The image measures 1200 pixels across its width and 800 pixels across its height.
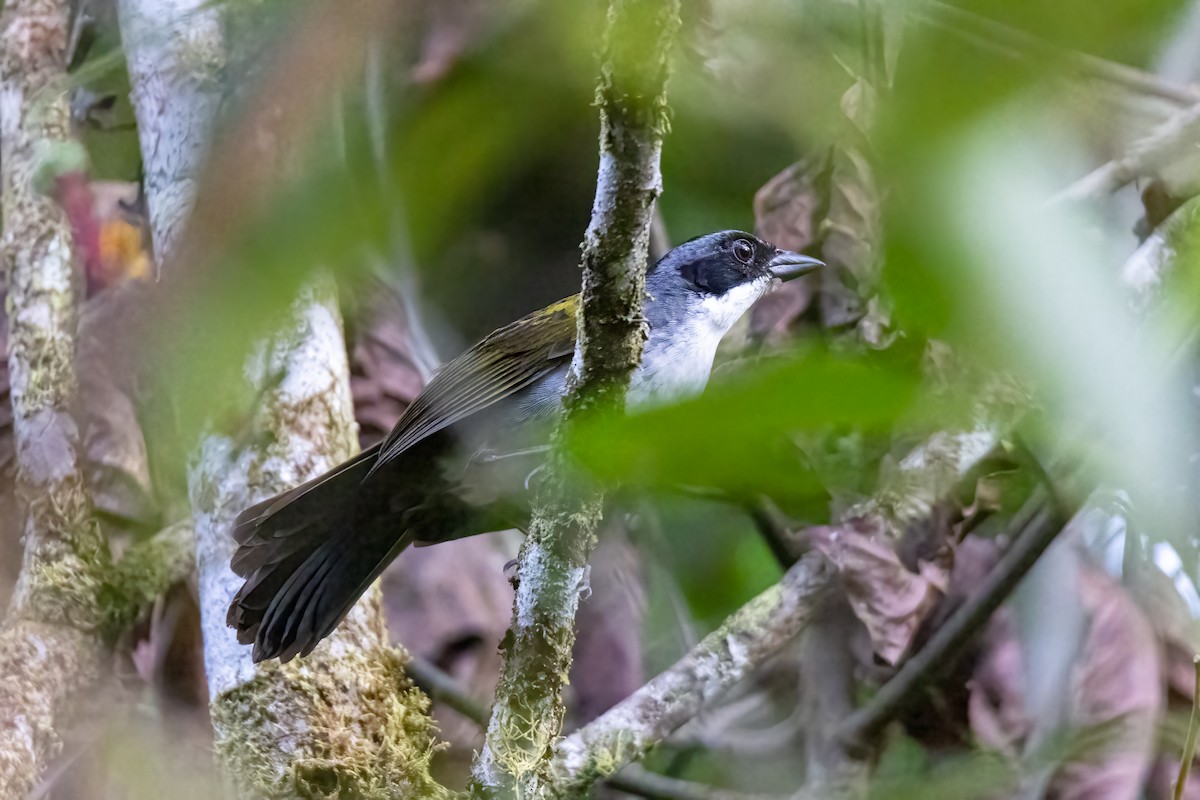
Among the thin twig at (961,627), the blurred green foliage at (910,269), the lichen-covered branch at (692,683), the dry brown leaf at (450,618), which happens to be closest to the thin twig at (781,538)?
the lichen-covered branch at (692,683)

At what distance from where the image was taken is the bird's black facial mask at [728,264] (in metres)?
3.62

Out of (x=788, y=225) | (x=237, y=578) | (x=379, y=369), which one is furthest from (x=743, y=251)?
(x=237, y=578)

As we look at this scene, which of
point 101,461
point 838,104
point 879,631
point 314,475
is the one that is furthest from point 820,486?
point 101,461

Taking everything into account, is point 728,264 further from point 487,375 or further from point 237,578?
point 237,578

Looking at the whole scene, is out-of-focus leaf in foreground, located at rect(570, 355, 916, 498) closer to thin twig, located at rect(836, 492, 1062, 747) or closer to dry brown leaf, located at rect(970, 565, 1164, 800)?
thin twig, located at rect(836, 492, 1062, 747)

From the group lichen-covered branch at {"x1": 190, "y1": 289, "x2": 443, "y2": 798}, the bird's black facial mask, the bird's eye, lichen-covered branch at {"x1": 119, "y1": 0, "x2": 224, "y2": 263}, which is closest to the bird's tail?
lichen-covered branch at {"x1": 190, "y1": 289, "x2": 443, "y2": 798}

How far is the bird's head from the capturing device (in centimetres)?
353

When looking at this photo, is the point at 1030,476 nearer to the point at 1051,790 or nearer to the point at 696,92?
the point at 1051,790

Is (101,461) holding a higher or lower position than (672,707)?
higher

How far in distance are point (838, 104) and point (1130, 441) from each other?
1208 millimetres

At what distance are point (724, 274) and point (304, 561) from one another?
147 cm

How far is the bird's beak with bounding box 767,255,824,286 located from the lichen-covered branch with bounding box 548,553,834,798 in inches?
34.8

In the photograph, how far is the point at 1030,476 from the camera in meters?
3.73

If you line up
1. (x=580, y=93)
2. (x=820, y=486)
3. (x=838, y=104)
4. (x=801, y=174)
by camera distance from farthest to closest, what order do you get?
(x=801, y=174) → (x=580, y=93) → (x=838, y=104) → (x=820, y=486)
